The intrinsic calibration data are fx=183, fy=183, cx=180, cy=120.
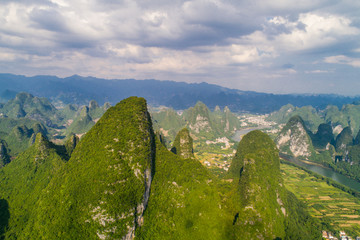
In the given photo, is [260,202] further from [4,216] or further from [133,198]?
[4,216]

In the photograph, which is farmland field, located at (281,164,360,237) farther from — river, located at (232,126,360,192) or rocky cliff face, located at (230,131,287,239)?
rocky cliff face, located at (230,131,287,239)

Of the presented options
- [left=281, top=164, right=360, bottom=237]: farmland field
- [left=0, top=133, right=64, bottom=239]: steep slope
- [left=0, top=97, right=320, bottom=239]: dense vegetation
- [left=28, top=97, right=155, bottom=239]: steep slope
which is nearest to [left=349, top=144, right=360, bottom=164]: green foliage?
[left=281, top=164, right=360, bottom=237]: farmland field

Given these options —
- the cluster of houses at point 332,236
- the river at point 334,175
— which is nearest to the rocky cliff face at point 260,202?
the cluster of houses at point 332,236

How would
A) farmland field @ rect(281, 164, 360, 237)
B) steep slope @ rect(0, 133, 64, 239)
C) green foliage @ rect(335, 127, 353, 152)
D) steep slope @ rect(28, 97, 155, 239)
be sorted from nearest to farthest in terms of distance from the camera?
steep slope @ rect(28, 97, 155, 239)
steep slope @ rect(0, 133, 64, 239)
farmland field @ rect(281, 164, 360, 237)
green foliage @ rect(335, 127, 353, 152)

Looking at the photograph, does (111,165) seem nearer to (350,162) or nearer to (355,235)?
(355,235)

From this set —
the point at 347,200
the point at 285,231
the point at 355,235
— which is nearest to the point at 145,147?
the point at 285,231

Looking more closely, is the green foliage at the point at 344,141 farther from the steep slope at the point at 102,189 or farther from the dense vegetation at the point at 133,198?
the steep slope at the point at 102,189
